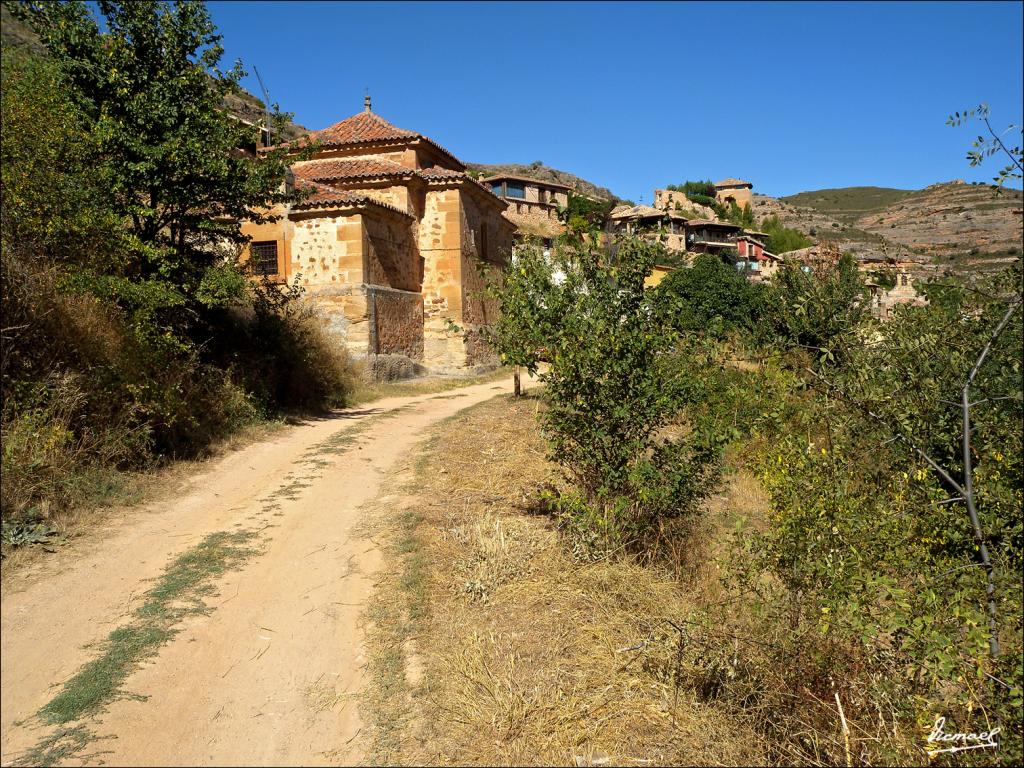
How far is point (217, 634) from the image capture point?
4406mm

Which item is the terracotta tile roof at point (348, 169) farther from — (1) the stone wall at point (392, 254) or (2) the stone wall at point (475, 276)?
(2) the stone wall at point (475, 276)

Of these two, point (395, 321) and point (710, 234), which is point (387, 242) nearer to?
point (395, 321)

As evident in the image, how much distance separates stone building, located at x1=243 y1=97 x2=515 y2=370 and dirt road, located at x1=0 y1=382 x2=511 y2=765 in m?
9.60

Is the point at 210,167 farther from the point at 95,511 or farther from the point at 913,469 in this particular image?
the point at 913,469

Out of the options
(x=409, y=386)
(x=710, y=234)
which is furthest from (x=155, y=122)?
(x=710, y=234)

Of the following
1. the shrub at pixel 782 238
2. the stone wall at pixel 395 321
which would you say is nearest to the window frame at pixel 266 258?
the stone wall at pixel 395 321

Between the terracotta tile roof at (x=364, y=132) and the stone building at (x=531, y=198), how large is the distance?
26569mm

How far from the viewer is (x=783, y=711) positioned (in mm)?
3908

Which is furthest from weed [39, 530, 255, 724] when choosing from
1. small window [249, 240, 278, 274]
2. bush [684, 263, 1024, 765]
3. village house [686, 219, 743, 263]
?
village house [686, 219, 743, 263]

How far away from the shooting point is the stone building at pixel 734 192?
78.6 meters

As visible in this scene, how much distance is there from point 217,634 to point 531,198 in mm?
55913

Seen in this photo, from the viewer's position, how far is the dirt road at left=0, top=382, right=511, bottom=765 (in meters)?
3.26

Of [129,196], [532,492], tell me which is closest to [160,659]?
[532,492]

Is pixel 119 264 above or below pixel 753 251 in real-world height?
below
